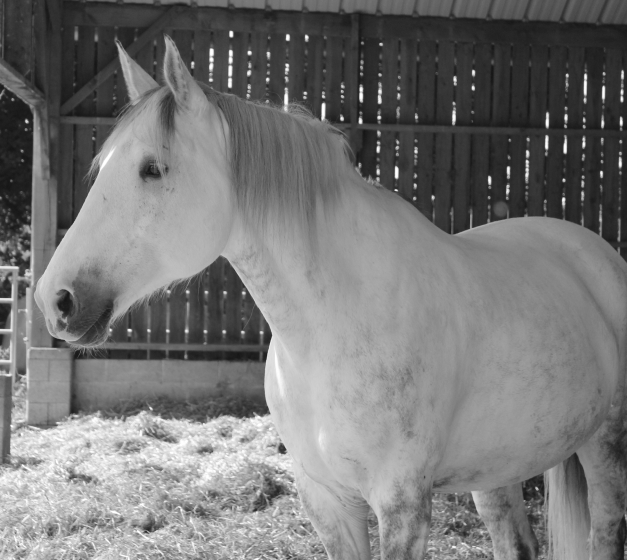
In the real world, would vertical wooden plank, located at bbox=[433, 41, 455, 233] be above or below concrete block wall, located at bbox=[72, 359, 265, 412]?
above

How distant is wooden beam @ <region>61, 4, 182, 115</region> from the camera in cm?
756

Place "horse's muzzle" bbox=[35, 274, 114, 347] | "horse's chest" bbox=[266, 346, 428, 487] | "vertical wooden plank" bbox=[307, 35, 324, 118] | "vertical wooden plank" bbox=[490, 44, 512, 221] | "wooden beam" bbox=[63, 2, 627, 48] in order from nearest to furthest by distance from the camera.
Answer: "horse's muzzle" bbox=[35, 274, 114, 347]
"horse's chest" bbox=[266, 346, 428, 487]
"wooden beam" bbox=[63, 2, 627, 48]
"vertical wooden plank" bbox=[307, 35, 324, 118]
"vertical wooden plank" bbox=[490, 44, 512, 221]

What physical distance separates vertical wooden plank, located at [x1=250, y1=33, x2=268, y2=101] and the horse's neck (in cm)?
604

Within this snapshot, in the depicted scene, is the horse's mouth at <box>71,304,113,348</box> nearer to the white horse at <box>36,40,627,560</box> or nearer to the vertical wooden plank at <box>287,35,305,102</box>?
the white horse at <box>36,40,627,560</box>

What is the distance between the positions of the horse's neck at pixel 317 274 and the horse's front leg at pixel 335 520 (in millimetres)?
462

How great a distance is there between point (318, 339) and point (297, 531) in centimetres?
225

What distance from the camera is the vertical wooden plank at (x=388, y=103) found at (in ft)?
25.6

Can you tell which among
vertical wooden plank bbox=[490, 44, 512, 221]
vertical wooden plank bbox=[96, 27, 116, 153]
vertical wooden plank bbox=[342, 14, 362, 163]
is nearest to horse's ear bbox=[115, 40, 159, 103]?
vertical wooden plank bbox=[342, 14, 362, 163]

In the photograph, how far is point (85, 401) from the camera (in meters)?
7.60

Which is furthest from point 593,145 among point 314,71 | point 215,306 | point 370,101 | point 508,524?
point 508,524

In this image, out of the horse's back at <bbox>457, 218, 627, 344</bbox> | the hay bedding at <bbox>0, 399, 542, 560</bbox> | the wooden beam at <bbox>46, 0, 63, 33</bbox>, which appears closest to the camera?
the horse's back at <bbox>457, 218, 627, 344</bbox>

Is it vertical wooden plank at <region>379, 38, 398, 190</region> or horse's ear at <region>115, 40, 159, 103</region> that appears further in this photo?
vertical wooden plank at <region>379, 38, 398, 190</region>

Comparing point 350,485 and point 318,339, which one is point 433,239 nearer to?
point 318,339

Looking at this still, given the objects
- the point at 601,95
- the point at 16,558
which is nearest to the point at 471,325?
the point at 16,558
